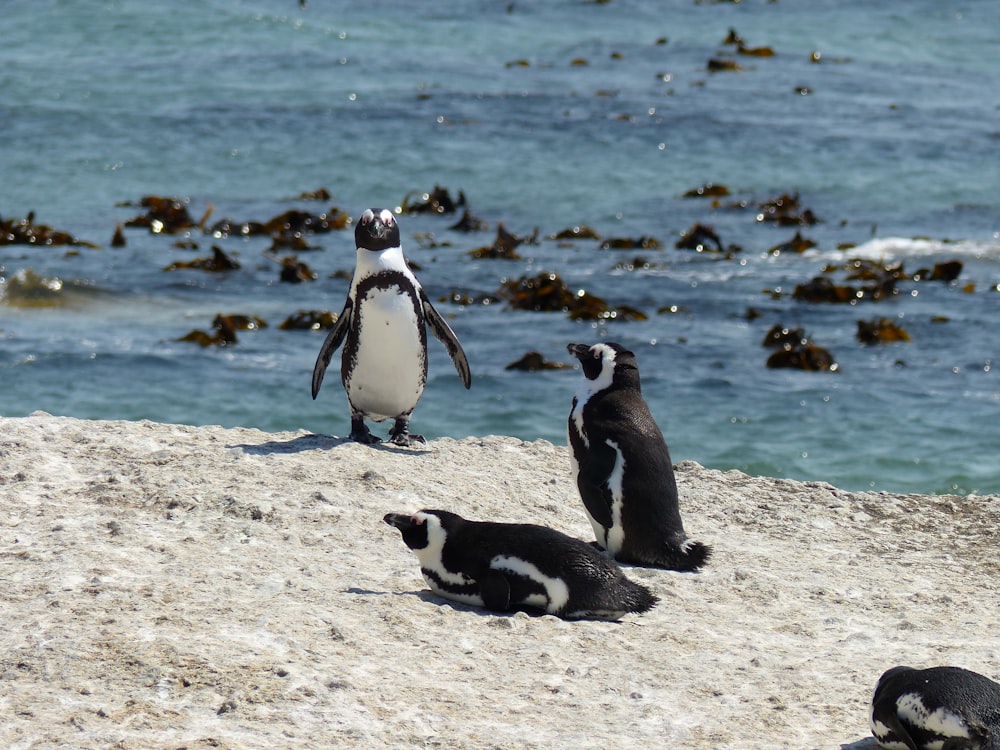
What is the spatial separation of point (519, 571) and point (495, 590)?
0.37ft

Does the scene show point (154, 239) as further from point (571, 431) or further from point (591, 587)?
point (591, 587)

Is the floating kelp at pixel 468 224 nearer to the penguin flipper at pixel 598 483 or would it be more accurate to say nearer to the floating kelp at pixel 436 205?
the floating kelp at pixel 436 205

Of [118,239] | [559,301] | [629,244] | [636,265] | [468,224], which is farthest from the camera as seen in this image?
[468,224]

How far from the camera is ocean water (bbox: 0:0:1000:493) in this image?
11.5 metres

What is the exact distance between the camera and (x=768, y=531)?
693 centimetres

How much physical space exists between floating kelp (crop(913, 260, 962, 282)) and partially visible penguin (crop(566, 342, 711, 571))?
970 cm

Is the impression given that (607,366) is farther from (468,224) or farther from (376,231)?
(468,224)

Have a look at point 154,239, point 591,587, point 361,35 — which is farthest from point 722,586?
point 361,35

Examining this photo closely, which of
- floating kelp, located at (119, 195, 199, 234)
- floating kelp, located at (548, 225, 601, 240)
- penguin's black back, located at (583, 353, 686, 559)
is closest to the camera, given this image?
penguin's black back, located at (583, 353, 686, 559)

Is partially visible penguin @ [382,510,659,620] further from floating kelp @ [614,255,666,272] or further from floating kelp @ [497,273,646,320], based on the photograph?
floating kelp @ [614,255,666,272]

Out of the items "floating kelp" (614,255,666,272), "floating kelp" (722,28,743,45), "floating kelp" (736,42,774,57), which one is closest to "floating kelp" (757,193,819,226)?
"floating kelp" (614,255,666,272)

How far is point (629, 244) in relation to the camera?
16.6 metres

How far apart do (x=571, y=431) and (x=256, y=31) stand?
26006mm

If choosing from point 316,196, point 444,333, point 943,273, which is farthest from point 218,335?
point 943,273
